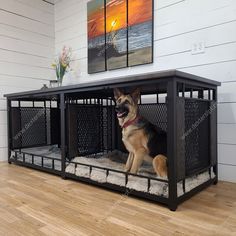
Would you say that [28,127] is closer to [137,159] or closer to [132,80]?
[137,159]

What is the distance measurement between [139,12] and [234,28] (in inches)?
33.9

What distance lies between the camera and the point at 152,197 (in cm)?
124

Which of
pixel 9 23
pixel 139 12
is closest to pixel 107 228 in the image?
pixel 139 12

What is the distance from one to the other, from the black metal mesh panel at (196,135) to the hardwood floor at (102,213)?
18 centimetres

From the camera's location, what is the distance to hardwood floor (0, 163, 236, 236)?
3.15 feet

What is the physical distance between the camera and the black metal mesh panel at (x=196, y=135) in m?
1.34

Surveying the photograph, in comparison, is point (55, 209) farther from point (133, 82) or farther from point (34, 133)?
point (34, 133)

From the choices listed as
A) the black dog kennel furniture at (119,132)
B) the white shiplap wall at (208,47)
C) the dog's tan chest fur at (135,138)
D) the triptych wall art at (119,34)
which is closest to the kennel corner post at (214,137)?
the black dog kennel furniture at (119,132)

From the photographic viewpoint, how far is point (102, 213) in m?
1.13

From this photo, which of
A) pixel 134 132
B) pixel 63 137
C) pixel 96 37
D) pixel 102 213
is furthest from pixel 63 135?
pixel 96 37

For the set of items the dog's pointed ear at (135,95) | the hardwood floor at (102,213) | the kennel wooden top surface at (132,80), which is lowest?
the hardwood floor at (102,213)

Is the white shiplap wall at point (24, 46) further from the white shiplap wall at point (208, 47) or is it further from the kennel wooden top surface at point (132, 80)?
the white shiplap wall at point (208, 47)

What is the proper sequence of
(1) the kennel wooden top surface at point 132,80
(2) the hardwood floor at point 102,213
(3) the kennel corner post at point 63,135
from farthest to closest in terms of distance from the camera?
1. (3) the kennel corner post at point 63,135
2. (1) the kennel wooden top surface at point 132,80
3. (2) the hardwood floor at point 102,213

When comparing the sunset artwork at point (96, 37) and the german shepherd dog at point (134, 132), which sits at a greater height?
the sunset artwork at point (96, 37)
